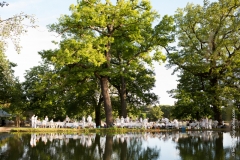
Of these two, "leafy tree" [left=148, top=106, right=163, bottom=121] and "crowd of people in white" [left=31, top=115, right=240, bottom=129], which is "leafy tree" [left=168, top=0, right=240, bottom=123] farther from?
"leafy tree" [left=148, top=106, right=163, bottom=121]

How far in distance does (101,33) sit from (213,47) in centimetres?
1334

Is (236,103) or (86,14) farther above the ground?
(86,14)

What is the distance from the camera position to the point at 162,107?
4264 inches

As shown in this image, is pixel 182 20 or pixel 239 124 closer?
pixel 182 20

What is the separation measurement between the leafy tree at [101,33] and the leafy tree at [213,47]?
5758 millimetres

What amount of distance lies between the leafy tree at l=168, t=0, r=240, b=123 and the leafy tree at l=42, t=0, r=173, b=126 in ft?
18.9

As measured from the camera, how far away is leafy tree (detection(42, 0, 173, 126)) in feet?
85.9

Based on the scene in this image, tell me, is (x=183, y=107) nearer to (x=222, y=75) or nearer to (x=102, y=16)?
(x=222, y=75)

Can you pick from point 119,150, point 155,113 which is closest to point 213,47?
point 119,150

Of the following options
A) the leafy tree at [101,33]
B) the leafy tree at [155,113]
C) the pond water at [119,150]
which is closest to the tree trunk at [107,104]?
the leafy tree at [101,33]

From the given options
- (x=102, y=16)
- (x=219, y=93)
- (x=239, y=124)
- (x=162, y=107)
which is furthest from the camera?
(x=162, y=107)

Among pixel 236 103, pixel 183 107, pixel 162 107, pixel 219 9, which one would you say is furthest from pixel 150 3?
pixel 162 107

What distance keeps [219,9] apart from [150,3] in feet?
27.8

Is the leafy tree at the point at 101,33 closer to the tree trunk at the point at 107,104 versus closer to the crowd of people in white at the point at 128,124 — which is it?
the tree trunk at the point at 107,104
